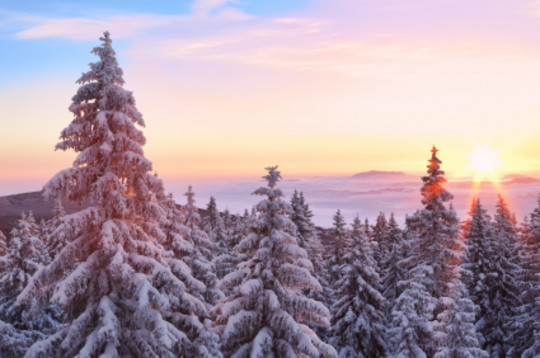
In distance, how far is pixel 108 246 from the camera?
12.9 m

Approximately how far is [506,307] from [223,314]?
108ft

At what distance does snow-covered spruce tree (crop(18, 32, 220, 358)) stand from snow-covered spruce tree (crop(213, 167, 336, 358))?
313 centimetres

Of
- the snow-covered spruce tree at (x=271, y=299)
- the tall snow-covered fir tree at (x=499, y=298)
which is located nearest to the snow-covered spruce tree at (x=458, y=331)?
the snow-covered spruce tree at (x=271, y=299)

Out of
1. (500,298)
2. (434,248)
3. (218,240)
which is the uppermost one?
(434,248)

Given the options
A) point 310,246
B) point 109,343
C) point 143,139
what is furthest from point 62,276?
point 310,246

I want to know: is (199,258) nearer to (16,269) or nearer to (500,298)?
(16,269)

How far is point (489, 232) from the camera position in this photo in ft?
137

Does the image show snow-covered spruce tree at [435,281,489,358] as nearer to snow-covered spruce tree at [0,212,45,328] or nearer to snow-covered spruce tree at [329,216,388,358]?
snow-covered spruce tree at [329,216,388,358]

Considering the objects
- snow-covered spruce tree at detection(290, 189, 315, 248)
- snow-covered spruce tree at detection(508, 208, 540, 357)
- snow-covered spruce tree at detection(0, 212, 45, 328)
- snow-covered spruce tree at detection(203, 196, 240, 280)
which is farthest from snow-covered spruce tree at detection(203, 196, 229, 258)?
snow-covered spruce tree at detection(508, 208, 540, 357)

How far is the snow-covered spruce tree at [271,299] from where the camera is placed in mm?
16875

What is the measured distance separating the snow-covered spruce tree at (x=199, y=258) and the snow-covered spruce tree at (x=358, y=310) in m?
11.8

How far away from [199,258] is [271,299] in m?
8.80

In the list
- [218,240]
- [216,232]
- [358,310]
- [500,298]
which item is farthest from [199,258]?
[500,298]

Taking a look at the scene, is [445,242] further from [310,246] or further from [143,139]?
[143,139]
